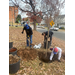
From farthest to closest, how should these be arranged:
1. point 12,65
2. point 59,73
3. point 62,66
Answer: point 62,66 → point 59,73 → point 12,65

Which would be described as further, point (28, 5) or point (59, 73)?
point (28, 5)

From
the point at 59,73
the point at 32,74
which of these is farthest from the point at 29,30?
the point at 59,73

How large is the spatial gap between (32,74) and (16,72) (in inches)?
23.7

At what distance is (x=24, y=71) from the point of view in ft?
7.38

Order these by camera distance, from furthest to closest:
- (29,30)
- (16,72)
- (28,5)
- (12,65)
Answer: (28,5)
(29,30)
(16,72)
(12,65)

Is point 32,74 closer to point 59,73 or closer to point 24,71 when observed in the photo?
point 24,71
